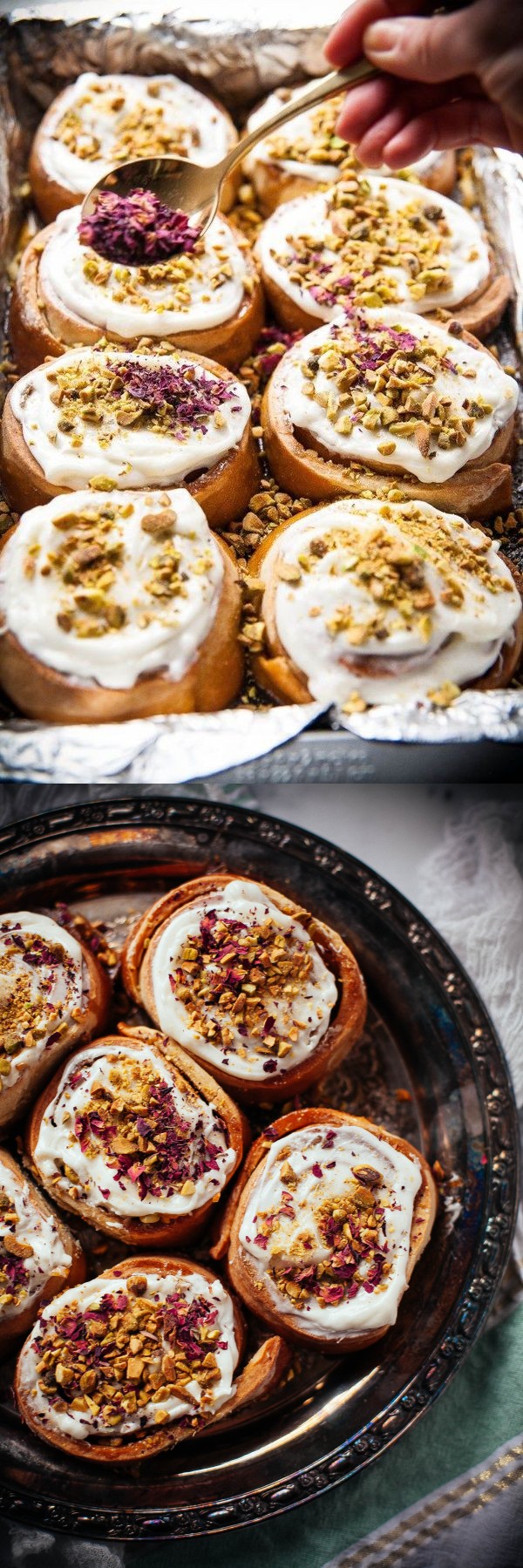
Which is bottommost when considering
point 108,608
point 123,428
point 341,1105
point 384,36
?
point 341,1105

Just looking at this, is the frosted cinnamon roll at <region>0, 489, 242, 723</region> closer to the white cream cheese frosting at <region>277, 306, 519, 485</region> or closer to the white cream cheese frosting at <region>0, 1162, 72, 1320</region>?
the white cream cheese frosting at <region>277, 306, 519, 485</region>

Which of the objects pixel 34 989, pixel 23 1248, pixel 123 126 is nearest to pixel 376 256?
pixel 123 126

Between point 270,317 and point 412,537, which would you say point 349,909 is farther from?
point 270,317

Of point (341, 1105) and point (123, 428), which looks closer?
point (123, 428)

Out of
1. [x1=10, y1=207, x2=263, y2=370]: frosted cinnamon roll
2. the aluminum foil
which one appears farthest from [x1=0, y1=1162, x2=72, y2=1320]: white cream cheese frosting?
[x1=10, y1=207, x2=263, y2=370]: frosted cinnamon roll

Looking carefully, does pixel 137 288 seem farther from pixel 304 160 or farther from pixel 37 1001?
pixel 37 1001

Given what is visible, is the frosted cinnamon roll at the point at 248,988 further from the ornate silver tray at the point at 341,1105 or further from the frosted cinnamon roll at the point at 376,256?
the frosted cinnamon roll at the point at 376,256

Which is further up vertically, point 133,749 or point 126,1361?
point 133,749
